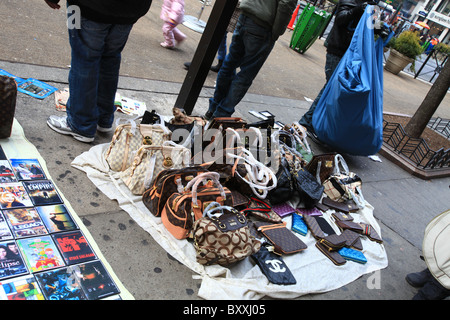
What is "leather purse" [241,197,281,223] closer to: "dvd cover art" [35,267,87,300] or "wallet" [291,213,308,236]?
"wallet" [291,213,308,236]

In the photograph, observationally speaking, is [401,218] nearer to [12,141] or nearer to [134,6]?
[134,6]

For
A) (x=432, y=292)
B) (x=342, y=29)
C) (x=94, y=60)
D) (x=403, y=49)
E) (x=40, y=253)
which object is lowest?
(x=40, y=253)

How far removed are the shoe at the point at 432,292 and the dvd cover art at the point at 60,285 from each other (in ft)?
8.26

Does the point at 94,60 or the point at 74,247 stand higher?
the point at 94,60

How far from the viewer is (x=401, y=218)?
13.4 feet

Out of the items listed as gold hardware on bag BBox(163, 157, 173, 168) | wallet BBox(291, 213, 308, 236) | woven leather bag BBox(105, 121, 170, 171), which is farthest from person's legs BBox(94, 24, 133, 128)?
wallet BBox(291, 213, 308, 236)

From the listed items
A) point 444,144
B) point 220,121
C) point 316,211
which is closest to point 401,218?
point 316,211

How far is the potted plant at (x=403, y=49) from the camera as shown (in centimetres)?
1189

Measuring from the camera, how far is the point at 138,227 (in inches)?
97.1

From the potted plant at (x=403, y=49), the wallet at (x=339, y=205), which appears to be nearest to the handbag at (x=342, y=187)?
the wallet at (x=339, y=205)

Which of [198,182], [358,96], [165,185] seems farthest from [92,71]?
[358,96]

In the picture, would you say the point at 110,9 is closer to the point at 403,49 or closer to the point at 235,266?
the point at 235,266

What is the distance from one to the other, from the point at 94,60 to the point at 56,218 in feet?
4.04

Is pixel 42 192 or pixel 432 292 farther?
pixel 432 292
